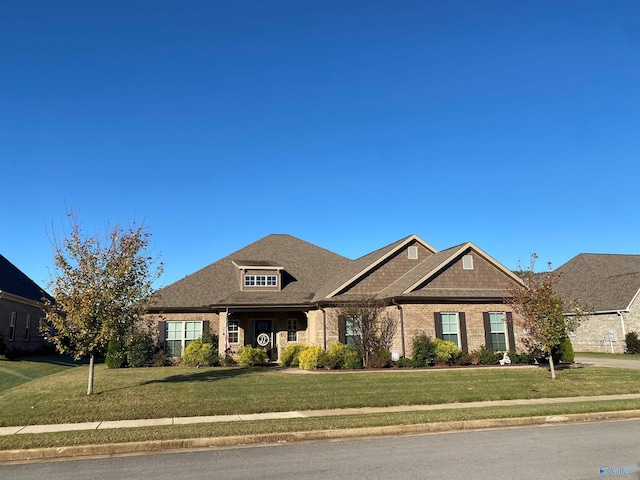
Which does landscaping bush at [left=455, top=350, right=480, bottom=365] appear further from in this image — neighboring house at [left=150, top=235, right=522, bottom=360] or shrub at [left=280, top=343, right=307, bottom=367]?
shrub at [left=280, top=343, right=307, bottom=367]

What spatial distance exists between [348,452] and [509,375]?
40.1 ft

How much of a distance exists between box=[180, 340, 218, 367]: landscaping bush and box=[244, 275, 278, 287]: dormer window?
15.9 ft

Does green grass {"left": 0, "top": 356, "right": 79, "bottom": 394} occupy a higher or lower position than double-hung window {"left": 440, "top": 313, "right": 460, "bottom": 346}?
lower

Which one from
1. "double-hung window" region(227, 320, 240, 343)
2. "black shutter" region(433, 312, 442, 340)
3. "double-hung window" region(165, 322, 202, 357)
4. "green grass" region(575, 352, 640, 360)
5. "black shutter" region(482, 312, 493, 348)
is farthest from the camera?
"green grass" region(575, 352, 640, 360)

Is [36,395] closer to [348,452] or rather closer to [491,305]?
[348,452]

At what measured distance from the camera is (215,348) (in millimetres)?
25734

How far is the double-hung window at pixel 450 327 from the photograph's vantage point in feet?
75.5

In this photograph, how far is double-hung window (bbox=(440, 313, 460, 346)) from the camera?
23016 millimetres

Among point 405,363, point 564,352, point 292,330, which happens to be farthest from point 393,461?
point 292,330

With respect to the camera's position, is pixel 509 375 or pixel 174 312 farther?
pixel 174 312

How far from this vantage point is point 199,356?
23516 mm

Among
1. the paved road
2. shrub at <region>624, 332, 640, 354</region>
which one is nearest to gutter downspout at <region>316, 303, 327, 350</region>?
the paved road

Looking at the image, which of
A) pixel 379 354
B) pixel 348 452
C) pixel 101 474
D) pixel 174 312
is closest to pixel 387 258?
pixel 379 354

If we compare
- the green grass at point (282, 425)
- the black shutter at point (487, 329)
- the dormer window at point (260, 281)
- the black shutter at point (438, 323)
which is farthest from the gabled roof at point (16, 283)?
the black shutter at point (487, 329)
